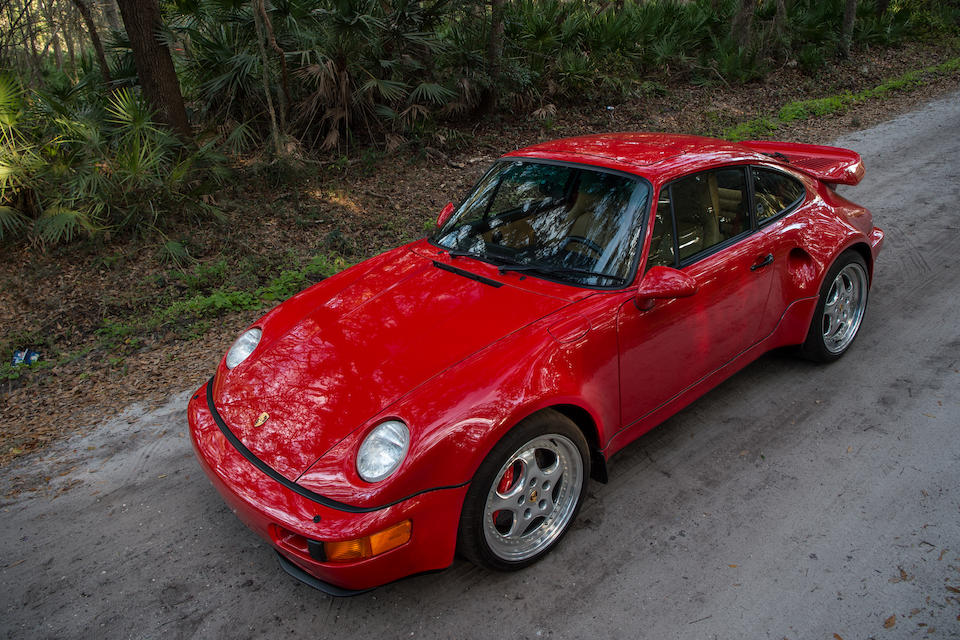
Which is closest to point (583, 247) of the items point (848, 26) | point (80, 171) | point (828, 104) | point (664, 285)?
point (664, 285)

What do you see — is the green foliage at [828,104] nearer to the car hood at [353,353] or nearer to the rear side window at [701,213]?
the rear side window at [701,213]

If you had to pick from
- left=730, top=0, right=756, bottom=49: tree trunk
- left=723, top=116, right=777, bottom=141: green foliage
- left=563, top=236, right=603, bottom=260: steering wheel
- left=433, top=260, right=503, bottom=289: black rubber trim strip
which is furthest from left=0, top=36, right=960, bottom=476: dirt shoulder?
left=563, top=236, right=603, bottom=260: steering wheel

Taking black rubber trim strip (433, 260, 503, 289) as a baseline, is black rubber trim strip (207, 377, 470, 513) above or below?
below

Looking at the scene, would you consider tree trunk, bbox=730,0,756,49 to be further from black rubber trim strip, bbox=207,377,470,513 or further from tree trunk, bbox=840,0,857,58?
black rubber trim strip, bbox=207,377,470,513

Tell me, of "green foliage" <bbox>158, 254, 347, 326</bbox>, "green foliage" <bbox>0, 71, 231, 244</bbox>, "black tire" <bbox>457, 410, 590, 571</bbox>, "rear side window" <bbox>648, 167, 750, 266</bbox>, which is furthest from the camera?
"green foliage" <bbox>0, 71, 231, 244</bbox>

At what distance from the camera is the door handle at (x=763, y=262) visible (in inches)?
138

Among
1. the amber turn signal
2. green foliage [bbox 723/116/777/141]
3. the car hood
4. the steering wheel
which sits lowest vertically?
green foliage [bbox 723/116/777/141]

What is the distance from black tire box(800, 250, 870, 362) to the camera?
13.1 ft

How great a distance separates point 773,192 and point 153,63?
7.05 meters

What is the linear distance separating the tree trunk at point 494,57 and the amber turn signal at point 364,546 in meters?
8.59

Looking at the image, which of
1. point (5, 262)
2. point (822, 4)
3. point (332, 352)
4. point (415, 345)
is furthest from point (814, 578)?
point (822, 4)

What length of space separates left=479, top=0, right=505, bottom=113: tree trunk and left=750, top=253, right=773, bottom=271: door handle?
23.0ft

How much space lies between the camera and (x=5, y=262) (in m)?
6.49

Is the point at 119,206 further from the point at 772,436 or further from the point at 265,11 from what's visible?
the point at 772,436
